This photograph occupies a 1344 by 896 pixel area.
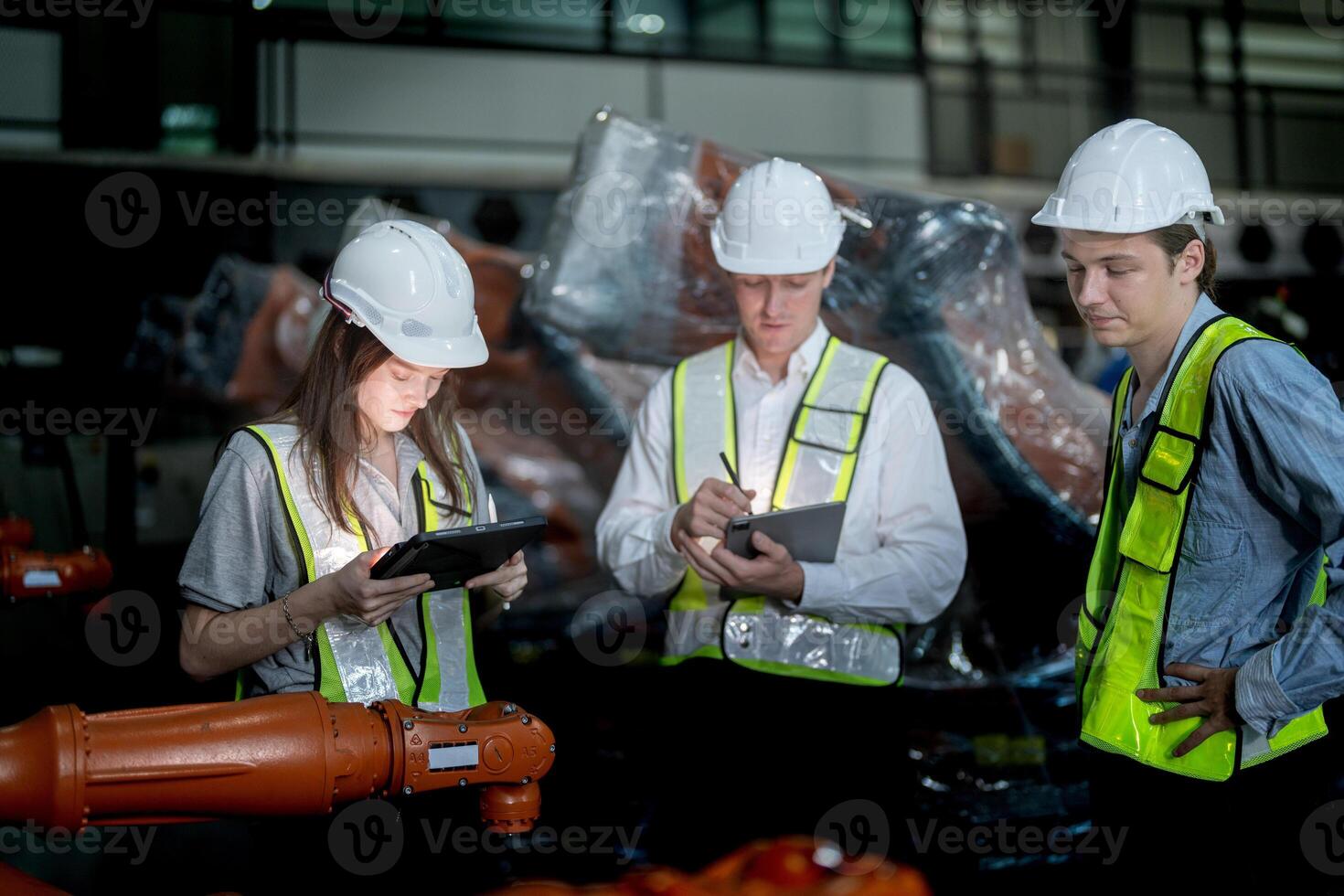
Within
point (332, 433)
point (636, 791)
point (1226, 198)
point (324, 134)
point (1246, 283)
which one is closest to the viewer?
point (332, 433)

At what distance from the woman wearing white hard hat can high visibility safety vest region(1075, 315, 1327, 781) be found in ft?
3.61

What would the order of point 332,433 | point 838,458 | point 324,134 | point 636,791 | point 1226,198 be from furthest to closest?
point 1226,198 < point 324,134 < point 636,791 < point 838,458 < point 332,433

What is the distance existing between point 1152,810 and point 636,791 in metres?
1.81

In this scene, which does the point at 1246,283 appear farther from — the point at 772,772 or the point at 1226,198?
the point at 772,772

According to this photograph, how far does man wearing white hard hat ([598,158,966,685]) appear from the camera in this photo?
2764mm

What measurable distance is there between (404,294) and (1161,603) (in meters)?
1.41

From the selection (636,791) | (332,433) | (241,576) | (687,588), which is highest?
(332,433)

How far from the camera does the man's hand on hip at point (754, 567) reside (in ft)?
8.79

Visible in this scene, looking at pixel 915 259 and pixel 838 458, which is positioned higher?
pixel 915 259

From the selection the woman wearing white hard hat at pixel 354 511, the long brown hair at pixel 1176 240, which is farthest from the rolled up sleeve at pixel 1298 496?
the woman wearing white hard hat at pixel 354 511

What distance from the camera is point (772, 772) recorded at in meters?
2.85

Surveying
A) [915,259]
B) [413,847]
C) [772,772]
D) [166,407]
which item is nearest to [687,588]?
[772,772]

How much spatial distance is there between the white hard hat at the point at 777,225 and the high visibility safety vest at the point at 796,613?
24 cm

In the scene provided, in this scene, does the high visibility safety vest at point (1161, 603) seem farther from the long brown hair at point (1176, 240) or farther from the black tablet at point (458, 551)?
the black tablet at point (458, 551)
